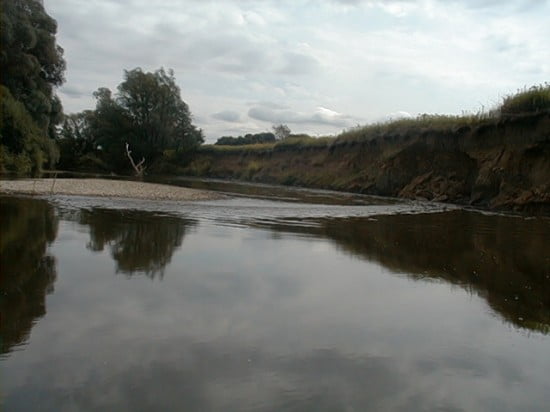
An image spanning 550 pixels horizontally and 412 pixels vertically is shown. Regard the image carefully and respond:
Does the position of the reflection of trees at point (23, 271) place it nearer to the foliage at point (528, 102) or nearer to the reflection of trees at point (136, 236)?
the reflection of trees at point (136, 236)

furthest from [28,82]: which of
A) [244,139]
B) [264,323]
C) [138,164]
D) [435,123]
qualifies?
[244,139]

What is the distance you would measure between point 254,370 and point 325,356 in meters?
0.80

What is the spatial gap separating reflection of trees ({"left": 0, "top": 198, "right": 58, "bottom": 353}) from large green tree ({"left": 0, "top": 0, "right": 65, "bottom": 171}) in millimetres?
16438

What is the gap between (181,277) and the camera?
8.21 metres

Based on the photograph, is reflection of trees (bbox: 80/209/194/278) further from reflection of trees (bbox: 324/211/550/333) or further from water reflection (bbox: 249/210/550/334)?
reflection of trees (bbox: 324/211/550/333)

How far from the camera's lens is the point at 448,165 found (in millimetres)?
31328

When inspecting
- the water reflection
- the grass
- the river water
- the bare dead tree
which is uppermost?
the grass

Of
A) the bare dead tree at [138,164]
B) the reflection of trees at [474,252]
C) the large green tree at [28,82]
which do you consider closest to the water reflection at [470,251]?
the reflection of trees at [474,252]

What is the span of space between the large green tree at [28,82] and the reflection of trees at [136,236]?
1485 cm

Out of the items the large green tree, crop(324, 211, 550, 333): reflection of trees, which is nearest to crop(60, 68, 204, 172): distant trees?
the large green tree

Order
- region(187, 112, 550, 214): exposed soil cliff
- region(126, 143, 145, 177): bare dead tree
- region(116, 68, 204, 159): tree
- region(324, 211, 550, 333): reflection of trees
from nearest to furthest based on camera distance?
region(324, 211, 550, 333): reflection of trees
region(187, 112, 550, 214): exposed soil cliff
region(126, 143, 145, 177): bare dead tree
region(116, 68, 204, 159): tree

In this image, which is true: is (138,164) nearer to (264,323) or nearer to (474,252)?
(474,252)

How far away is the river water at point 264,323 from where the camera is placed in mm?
4414

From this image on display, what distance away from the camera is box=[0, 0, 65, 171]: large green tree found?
29.0 m
